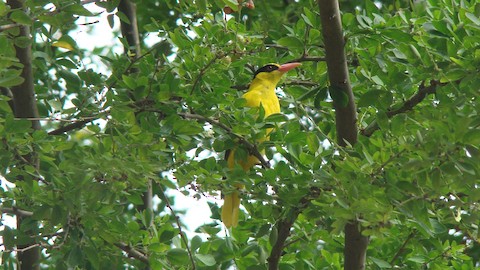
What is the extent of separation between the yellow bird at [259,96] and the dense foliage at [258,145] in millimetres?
84

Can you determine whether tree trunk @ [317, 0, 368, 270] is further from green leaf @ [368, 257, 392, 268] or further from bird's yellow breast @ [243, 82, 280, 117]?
bird's yellow breast @ [243, 82, 280, 117]

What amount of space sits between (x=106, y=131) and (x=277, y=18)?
246 centimetres

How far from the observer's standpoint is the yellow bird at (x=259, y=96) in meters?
4.34

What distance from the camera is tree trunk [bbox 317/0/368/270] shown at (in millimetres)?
3344

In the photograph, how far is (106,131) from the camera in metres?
3.49

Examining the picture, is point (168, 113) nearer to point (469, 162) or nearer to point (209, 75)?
point (209, 75)

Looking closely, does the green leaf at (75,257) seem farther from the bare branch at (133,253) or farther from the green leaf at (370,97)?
the green leaf at (370,97)

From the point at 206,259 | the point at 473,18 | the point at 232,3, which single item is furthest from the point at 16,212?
the point at 473,18

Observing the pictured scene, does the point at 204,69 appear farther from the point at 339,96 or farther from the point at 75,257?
the point at 75,257

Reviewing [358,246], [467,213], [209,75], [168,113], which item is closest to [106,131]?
[168,113]

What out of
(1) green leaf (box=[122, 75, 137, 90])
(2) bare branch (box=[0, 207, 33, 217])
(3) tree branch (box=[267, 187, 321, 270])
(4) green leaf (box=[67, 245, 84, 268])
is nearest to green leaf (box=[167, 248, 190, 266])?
(3) tree branch (box=[267, 187, 321, 270])

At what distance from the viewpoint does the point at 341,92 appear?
3.46 m

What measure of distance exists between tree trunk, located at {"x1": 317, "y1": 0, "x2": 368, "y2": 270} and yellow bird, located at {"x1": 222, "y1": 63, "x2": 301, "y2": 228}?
75cm

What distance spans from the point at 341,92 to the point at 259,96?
1231 millimetres
